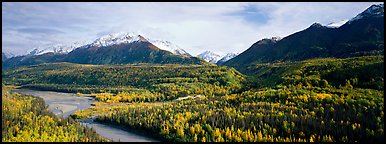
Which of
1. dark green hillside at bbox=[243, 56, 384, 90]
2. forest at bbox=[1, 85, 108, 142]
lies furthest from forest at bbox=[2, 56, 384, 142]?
forest at bbox=[1, 85, 108, 142]

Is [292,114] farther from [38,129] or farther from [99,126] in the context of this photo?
[38,129]

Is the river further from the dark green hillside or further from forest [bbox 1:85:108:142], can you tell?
the dark green hillside

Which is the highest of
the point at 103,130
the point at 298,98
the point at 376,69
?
the point at 376,69

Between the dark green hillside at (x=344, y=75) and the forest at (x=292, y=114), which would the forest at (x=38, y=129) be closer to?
the forest at (x=292, y=114)

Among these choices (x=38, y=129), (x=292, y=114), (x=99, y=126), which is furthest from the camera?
(x=99, y=126)

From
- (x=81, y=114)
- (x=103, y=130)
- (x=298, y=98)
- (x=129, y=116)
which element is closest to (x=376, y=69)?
(x=298, y=98)

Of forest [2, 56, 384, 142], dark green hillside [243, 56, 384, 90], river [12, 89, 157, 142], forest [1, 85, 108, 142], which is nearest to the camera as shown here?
forest [2, 56, 384, 142]

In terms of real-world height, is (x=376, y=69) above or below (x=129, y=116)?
above

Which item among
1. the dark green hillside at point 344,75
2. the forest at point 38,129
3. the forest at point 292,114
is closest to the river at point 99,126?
the forest at point 292,114

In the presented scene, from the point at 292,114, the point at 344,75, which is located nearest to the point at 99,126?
the point at 292,114

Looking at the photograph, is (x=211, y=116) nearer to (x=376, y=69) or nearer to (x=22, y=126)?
(x=22, y=126)

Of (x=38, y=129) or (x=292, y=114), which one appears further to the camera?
(x=292, y=114)
